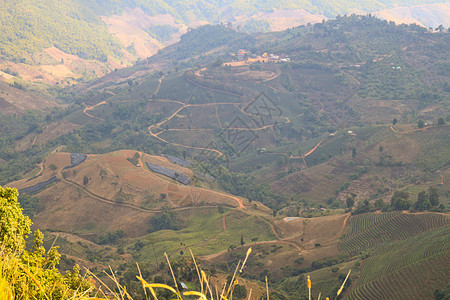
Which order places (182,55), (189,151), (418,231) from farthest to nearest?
1. (182,55)
2. (189,151)
3. (418,231)

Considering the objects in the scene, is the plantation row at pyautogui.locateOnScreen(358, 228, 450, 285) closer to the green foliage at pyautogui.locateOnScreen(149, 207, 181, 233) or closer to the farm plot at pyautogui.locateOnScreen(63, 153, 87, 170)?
the green foliage at pyautogui.locateOnScreen(149, 207, 181, 233)

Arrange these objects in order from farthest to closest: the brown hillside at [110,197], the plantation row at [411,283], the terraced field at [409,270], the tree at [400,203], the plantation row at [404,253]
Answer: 1. the brown hillside at [110,197]
2. the tree at [400,203]
3. the plantation row at [404,253]
4. the terraced field at [409,270]
5. the plantation row at [411,283]

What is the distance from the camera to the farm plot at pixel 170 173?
5853cm

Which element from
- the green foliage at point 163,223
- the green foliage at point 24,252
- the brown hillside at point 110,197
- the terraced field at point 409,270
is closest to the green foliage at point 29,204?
the brown hillside at point 110,197

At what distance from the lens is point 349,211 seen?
4553 centimetres

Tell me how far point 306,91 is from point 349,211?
61.7 metres

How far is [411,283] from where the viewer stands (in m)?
28.0

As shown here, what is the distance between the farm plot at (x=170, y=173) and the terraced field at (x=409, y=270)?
3236 cm

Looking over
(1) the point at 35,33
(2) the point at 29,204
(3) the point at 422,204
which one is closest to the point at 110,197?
(2) the point at 29,204

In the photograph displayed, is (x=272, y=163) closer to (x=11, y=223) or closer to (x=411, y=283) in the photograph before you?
(x=411, y=283)

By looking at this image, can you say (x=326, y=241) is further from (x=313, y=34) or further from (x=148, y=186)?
(x=313, y=34)

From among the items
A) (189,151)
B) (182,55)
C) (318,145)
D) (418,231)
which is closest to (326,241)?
(418,231)

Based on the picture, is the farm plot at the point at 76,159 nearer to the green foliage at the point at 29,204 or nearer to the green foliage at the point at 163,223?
the green foliage at the point at 29,204

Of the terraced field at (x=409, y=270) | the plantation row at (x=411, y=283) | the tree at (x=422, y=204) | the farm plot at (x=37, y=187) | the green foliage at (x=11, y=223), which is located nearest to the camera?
the green foliage at (x=11, y=223)
